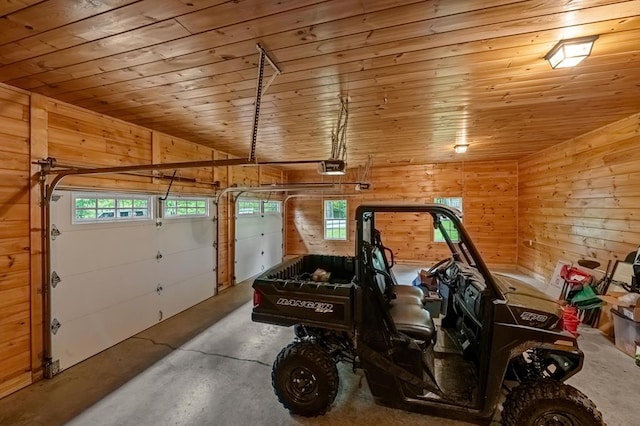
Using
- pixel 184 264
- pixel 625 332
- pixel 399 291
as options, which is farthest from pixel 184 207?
pixel 625 332

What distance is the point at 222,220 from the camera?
5438 mm

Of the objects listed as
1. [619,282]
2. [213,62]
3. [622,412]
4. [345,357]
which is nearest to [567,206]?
[619,282]

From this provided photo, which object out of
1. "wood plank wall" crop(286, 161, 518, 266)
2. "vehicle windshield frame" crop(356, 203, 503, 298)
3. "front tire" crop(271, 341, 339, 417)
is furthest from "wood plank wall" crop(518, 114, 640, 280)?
"front tire" crop(271, 341, 339, 417)

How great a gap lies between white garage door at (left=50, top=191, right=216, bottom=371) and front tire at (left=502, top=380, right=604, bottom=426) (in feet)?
13.1

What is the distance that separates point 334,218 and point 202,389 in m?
6.24

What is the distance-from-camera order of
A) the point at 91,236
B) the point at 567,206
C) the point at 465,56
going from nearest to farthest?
the point at 465,56 → the point at 91,236 → the point at 567,206

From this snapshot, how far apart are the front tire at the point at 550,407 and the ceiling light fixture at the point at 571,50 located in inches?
85.4

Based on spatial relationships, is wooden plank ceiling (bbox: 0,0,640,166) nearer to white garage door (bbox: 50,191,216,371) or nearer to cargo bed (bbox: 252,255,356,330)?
white garage door (bbox: 50,191,216,371)

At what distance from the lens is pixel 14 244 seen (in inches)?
96.7

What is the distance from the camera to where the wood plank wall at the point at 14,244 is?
2383 millimetres

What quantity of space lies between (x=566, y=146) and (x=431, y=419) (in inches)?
205

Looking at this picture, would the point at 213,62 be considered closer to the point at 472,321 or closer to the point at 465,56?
the point at 465,56

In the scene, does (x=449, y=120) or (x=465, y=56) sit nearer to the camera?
(x=465, y=56)

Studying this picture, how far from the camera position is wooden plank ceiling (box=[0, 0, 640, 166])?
1515mm
